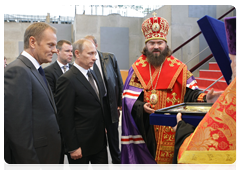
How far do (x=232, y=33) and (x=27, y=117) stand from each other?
1296 millimetres

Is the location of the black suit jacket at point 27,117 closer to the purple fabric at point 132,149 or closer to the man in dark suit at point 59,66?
the purple fabric at point 132,149

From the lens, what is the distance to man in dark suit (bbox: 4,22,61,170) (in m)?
1.35

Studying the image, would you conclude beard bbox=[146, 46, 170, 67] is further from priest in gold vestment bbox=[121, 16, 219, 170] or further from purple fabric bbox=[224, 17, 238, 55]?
purple fabric bbox=[224, 17, 238, 55]

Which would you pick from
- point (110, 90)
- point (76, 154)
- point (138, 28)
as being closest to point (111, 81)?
point (110, 90)

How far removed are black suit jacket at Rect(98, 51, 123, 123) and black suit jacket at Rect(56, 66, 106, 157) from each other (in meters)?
0.60

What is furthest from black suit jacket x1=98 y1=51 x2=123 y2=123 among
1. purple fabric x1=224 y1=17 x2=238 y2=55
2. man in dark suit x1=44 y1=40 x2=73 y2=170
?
purple fabric x1=224 y1=17 x2=238 y2=55

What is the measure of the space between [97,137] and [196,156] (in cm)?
131

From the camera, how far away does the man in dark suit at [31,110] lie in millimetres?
1346

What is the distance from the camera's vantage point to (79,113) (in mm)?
2164

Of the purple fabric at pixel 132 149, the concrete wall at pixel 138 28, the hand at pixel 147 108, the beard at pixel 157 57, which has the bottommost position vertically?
the purple fabric at pixel 132 149

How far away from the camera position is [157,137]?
246cm

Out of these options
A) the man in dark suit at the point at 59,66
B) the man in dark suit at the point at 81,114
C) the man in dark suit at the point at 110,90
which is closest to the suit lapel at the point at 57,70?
the man in dark suit at the point at 59,66

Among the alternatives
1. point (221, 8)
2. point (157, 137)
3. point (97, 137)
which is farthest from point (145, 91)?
point (221, 8)

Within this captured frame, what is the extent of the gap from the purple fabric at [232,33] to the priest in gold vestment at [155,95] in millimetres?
1200
